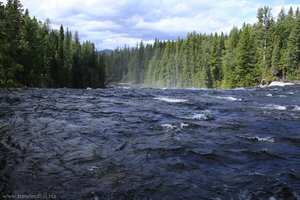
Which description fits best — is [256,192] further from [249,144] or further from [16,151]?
[16,151]

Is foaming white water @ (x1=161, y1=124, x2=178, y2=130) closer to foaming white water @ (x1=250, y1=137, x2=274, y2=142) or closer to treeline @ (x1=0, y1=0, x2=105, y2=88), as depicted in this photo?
foaming white water @ (x1=250, y1=137, x2=274, y2=142)

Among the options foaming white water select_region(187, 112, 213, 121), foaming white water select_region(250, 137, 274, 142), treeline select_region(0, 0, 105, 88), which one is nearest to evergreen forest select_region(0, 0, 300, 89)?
treeline select_region(0, 0, 105, 88)

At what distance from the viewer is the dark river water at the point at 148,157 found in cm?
779

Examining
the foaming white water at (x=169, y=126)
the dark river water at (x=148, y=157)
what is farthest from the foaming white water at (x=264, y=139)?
→ the foaming white water at (x=169, y=126)

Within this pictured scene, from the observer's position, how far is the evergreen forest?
48469 mm

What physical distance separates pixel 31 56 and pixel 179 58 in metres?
75.3

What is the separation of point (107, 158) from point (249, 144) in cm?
544

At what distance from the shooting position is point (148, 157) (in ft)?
34.0

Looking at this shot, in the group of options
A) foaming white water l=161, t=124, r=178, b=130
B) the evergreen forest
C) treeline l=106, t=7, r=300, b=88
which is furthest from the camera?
treeline l=106, t=7, r=300, b=88

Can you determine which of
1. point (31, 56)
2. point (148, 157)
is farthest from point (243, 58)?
point (148, 157)

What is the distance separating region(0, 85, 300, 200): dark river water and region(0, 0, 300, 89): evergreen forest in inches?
1131

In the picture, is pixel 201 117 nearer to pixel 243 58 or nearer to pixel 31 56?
pixel 31 56

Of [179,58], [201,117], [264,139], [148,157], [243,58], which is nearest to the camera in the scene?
[148,157]

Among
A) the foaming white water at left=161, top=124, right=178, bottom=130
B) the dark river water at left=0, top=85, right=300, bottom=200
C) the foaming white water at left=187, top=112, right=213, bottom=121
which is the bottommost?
the dark river water at left=0, top=85, right=300, bottom=200
